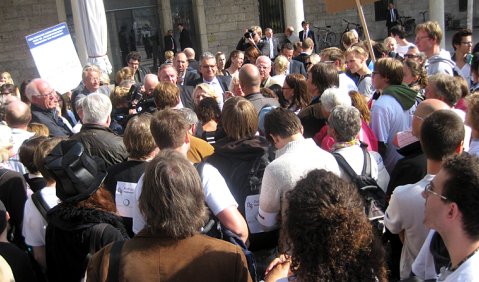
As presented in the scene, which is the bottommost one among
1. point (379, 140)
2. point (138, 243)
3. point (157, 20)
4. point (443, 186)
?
point (379, 140)

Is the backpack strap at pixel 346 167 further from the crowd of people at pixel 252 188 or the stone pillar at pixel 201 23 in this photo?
the stone pillar at pixel 201 23

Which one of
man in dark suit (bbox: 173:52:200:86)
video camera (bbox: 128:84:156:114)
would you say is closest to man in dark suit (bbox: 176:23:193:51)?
man in dark suit (bbox: 173:52:200:86)

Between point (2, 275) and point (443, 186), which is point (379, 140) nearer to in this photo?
point (443, 186)

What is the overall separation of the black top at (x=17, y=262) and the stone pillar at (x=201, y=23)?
15.6 meters

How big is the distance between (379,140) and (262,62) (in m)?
2.89

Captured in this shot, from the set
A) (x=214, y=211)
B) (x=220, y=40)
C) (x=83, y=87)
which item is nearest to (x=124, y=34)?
(x=220, y=40)

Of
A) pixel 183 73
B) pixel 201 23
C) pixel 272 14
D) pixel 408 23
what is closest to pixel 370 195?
pixel 183 73

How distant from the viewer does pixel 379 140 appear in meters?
Result: 4.46

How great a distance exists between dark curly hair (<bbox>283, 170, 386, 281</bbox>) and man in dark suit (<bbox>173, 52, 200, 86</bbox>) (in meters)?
6.43

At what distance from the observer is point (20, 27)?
15812 millimetres

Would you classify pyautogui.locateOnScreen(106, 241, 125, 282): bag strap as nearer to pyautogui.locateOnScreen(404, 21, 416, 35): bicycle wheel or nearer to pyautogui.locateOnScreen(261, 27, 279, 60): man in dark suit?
pyautogui.locateOnScreen(261, 27, 279, 60): man in dark suit

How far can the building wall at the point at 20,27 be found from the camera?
617 inches

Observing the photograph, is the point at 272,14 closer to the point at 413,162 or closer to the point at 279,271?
the point at 413,162

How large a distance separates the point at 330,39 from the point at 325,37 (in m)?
0.27
